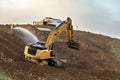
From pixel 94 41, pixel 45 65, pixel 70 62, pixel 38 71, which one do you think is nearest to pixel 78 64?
pixel 70 62

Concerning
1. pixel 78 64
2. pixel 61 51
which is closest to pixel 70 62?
pixel 78 64

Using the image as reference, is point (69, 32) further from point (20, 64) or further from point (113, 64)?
point (113, 64)

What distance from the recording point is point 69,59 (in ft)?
145

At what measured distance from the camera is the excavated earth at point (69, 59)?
3092cm

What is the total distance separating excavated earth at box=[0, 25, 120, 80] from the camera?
1217 inches

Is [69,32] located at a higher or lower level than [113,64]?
higher

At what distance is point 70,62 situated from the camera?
1672 inches

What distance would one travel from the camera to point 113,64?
47.8 metres

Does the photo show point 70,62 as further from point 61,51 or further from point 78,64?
point 61,51

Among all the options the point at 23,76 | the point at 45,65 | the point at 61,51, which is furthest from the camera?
Answer: the point at 61,51

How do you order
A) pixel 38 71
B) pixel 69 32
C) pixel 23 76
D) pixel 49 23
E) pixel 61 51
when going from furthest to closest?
pixel 49 23 < pixel 61 51 < pixel 69 32 < pixel 38 71 < pixel 23 76

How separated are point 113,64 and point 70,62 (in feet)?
23.6

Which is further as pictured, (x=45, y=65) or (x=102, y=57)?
Result: (x=102, y=57)

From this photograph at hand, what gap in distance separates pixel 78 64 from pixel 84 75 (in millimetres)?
9785
